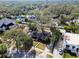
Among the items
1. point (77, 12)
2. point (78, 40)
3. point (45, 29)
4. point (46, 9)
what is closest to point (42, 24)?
point (45, 29)

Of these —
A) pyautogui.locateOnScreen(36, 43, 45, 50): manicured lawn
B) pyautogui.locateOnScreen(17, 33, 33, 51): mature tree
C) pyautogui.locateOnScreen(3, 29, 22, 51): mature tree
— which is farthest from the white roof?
pyautogui.locateOnScreen(3, 29, 22, 51): mature tree

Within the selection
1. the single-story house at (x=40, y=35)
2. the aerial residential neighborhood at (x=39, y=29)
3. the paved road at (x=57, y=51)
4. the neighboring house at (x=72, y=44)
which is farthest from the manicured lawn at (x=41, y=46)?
the neighboring house at (x=72, y=44)

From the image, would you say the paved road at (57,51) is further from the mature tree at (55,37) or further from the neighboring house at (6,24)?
the neighboring house at (6,24)

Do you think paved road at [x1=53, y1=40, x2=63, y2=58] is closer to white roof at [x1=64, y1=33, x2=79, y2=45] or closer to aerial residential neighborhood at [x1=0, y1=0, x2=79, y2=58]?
aerial residential neighborhood at [x1=0, y1=0, x2=79, y2=58]

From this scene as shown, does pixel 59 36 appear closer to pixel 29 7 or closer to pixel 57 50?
pixel 57 50

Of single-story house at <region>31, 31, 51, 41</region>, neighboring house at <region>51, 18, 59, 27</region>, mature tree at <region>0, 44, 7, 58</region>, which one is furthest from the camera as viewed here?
neighboring house at <region>51, 18, 59, 27</region>

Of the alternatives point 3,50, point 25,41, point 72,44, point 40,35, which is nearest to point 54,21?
point 40,35

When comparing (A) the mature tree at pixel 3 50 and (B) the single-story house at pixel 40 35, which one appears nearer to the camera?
(A) the mature tree at pixel 3 50
